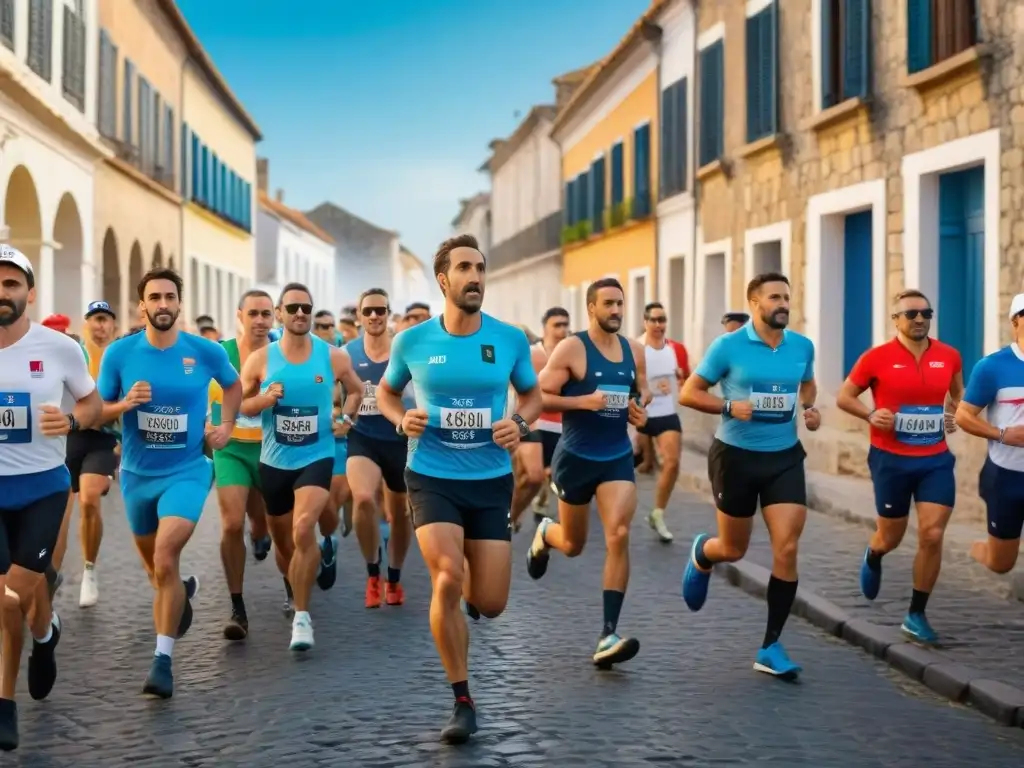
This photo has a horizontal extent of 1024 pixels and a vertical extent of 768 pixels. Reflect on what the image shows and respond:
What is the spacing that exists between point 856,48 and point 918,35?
1.72m

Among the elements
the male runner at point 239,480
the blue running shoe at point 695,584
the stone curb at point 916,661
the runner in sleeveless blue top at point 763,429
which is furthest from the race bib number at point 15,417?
the stone curb at point 916,661

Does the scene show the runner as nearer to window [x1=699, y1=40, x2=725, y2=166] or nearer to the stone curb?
the stone curb

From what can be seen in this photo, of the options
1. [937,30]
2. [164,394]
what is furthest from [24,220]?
[164,394]

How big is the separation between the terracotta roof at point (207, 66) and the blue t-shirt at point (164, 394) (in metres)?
25.3

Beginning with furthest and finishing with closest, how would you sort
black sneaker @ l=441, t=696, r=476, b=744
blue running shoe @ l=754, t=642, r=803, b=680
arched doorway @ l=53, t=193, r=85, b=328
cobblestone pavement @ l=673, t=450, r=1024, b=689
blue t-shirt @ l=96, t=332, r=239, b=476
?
arched doorway @ l=53, t=193, r=85, b=328 < cobblestone pavement @ l=673, t=450, r=1024, b=689 < blue t-shirt @ l=96, t=332, r=239, b=476 < blue running shoe @ l=754, t=642, r=803, b=680 < black sneaker @ l=441, t=696, r=476, b=744

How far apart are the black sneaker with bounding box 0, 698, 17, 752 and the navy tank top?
3328mm

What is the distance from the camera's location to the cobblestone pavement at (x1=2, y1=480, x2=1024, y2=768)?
6176mm

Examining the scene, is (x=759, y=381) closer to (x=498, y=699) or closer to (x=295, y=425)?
(x=498, y=699)

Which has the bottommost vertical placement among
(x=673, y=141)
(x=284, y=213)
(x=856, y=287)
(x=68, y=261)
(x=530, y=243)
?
(x=856, y=287)

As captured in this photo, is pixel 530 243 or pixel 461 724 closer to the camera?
pixel 461 724

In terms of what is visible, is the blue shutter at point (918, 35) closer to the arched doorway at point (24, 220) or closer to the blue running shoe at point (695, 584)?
the blue running shoe at point (695, 584)

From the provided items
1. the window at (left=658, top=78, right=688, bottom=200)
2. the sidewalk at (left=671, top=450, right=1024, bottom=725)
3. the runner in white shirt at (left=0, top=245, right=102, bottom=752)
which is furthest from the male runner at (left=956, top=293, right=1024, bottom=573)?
the window at (left=658, top=78, right=688, bottom=200)

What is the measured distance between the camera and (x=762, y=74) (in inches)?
815

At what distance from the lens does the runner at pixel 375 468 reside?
33.0 feet
